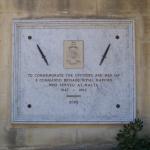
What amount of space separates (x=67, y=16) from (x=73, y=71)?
98 cm

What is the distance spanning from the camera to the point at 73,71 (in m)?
8.49

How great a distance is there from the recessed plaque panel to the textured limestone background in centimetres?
11

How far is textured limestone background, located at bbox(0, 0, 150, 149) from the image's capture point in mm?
8367

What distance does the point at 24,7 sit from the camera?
28.0 ft

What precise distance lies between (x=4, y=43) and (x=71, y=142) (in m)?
2.10

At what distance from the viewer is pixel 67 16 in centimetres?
853

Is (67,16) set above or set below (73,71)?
above

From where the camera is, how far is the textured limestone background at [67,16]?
8.37 meters

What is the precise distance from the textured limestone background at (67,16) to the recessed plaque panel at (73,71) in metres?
0.11

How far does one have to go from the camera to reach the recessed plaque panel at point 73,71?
27.7ft

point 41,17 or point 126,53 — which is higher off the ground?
point 41,17

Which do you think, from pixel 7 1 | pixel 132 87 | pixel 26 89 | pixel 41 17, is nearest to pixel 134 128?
pixel 132 87

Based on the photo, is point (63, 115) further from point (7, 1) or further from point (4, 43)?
point (7, 1)

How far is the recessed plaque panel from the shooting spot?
27.7ft
